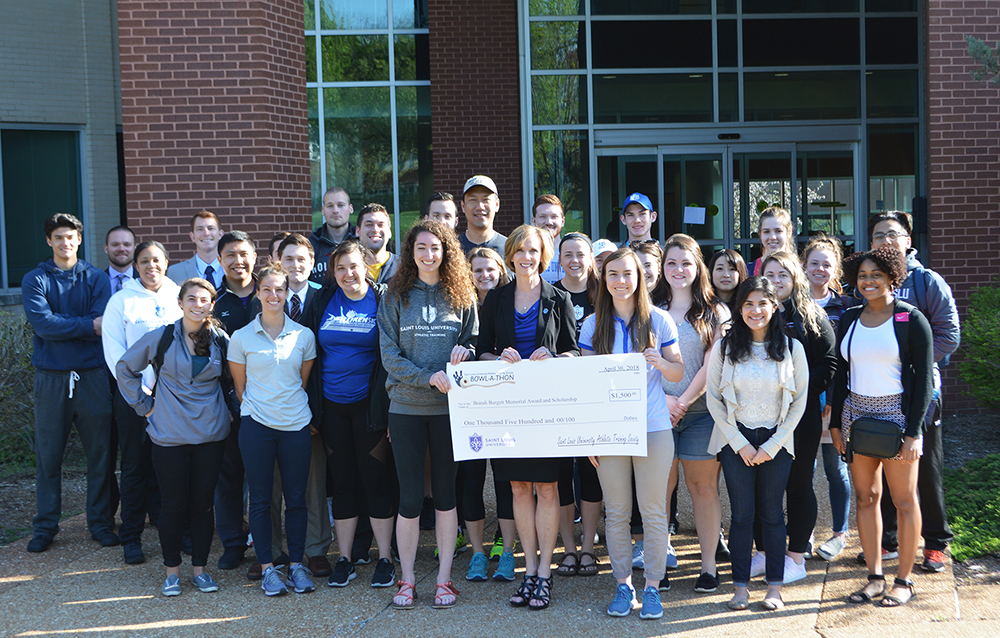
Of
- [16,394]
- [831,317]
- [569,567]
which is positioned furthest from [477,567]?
[16,394]

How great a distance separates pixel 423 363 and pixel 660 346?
4.34 feet

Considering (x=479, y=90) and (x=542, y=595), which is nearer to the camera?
(x=542, y=595)

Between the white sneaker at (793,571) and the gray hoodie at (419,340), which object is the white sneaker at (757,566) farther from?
the gray hoodie at (419,340)

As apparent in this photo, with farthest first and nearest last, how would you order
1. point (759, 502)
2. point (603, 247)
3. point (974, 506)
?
point (603, 247) < point (974, 506) < point (759, 502)

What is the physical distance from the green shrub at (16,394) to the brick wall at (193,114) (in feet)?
4.71

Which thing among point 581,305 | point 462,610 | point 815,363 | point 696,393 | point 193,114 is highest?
point 193,114

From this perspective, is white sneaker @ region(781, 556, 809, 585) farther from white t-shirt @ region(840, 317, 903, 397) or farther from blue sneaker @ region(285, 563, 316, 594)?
blue sneaker @ region(285, 563, 316, 594)

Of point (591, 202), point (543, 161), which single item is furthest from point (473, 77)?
point (591, 202)

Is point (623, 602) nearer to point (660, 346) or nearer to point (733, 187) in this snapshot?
point (660, 346)

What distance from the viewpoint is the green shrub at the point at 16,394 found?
7.66 metres

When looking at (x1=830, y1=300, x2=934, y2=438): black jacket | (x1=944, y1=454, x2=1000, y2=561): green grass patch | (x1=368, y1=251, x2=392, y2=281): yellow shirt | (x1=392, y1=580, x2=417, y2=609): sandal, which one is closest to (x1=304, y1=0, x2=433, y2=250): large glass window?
(x1=368, y1=251, x2=392, y2=281): yellow shirt

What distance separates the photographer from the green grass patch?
5359 mm

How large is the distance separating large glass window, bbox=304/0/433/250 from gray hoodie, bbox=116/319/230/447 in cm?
740

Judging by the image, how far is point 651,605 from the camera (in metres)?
4.56
